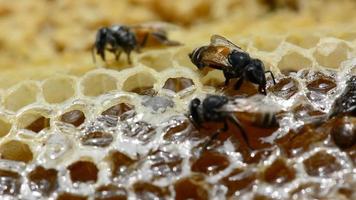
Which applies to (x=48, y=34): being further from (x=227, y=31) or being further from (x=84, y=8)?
(x=227, y=31)

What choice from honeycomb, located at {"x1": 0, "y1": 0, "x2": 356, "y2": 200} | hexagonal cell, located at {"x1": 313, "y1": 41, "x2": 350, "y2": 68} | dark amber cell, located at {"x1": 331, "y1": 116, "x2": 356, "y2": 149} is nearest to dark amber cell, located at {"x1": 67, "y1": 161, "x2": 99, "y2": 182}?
honeycomb, located at {"x1": 0, "y1": 0, "x2": 356, "y2": 200}

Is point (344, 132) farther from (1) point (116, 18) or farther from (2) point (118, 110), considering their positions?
(1) point (116, 18)

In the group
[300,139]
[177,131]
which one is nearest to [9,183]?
[177,131]

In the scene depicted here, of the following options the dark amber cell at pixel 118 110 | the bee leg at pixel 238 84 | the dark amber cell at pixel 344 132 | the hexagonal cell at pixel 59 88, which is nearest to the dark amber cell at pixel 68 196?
the dark amber cell at pixel 118 110

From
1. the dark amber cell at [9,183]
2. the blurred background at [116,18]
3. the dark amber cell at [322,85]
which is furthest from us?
the blurred background at [116,18]

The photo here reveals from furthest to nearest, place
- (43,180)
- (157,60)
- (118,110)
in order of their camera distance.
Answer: (157,60)
(118,110)
(43,180)

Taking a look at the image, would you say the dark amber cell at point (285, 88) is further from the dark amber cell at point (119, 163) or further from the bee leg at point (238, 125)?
the dark amber cell at point (119, 163)
